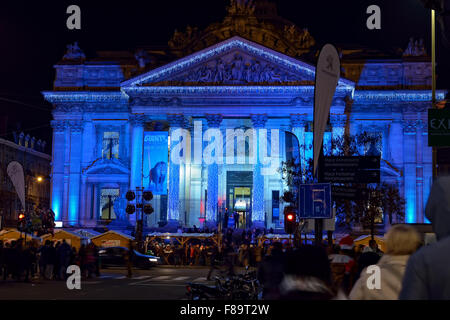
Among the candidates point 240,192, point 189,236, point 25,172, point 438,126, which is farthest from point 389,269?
point 25,172

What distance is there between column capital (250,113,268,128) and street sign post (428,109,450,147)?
136ft

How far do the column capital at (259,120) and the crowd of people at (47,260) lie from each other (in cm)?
2834

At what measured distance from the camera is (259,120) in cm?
6153

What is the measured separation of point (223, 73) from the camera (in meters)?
61.4

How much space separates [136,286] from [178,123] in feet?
114

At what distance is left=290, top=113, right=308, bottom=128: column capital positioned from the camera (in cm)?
6094

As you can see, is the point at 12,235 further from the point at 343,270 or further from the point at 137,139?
the point at 343,270

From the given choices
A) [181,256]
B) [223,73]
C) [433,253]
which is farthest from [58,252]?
[223,73]

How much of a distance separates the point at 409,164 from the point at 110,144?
27976mm

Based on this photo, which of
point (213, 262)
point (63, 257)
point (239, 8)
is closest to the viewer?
point (213, 262)

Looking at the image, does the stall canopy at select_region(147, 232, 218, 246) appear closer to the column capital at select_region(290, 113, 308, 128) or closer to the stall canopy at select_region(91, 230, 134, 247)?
the stall canopy at select_region(91, 230, 134, 247)

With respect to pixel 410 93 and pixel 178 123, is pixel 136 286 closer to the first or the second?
pixel 178 123

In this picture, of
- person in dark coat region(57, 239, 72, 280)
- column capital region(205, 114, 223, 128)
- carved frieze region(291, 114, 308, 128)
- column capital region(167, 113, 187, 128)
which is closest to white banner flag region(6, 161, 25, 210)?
person in dark coat region(57, 239, 72, 280)

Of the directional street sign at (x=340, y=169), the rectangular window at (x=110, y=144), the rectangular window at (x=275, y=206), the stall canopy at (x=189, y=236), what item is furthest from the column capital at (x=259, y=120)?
the directional street sign at (x=340, y=169)
